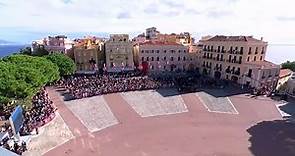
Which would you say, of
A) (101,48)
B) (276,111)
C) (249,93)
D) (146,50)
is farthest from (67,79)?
(276,111)

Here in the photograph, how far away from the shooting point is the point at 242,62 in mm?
57781

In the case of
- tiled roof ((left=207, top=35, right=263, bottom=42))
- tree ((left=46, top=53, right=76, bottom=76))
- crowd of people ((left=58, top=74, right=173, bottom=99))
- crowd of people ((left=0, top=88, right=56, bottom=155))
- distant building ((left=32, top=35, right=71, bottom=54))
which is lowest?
crowd of people ((left=0, top=88, right=56, bottom=155))

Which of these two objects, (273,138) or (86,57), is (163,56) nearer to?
(86,57)

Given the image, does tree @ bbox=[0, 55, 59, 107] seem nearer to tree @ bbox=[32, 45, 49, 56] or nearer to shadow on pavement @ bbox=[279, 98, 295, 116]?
tree @ bbox=[32, 45, 49, 56]

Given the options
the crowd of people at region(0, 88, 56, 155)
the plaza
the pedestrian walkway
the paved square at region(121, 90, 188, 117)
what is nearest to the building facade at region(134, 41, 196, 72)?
the plaza

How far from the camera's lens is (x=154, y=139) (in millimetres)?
33375

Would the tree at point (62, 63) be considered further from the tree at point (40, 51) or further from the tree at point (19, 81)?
the tree at point (40, 51)

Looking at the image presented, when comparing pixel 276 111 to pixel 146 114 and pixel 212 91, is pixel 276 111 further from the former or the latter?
pixel 146 114

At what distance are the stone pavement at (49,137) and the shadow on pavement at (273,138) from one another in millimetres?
20315

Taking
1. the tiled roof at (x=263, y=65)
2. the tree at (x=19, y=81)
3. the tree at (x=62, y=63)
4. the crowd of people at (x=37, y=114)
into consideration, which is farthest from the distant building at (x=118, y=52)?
the tiled roof at (x=263, y=65)

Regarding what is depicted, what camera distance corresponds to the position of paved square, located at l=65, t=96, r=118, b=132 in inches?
1480

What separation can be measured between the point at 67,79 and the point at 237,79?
33249 mm

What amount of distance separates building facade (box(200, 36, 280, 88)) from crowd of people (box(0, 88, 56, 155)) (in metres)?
35.8

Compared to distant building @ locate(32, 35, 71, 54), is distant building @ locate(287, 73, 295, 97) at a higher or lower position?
lower
